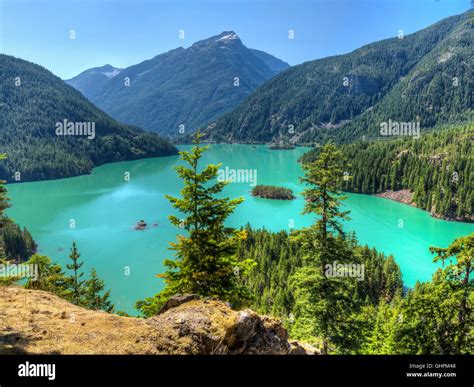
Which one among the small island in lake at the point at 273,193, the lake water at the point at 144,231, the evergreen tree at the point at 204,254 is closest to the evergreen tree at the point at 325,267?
the evergreen tree at the point at 204,254

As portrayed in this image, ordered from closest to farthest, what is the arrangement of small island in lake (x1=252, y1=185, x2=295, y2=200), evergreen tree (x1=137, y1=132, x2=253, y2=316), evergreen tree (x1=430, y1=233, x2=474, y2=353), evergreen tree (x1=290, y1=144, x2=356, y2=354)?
evergreen tree (x1=430, y1=233, x2=474, y2=353)
evergreen tree (x1=137, y1=132, x2=253, y2=316)
evergreen tree (x1=290, y1=144, x2=356, y2=354)
small island in lake (x1=252, y1=185, x2=295, y2=200)

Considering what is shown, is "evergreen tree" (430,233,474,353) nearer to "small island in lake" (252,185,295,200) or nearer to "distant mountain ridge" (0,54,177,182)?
"small island in lake" (252,185,295,200)

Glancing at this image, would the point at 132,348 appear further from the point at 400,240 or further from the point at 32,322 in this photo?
the point at 400,240

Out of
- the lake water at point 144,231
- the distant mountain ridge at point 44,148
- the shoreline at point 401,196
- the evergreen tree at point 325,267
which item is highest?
the distant mountain ridge at point 44,148

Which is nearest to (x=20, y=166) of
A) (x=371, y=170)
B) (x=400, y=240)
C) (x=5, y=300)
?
(x=371, y=170)

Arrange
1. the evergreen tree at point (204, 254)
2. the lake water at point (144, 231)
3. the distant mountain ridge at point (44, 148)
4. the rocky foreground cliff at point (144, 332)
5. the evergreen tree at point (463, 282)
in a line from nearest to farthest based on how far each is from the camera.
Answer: the rocky foreground cliff at point (144, 332) < the evergreen tree at point (463, 282) < the evergreen tree at point (204, 254) < the lake water at point (144, 231) < the distant mountain ridge at point (44, 148)

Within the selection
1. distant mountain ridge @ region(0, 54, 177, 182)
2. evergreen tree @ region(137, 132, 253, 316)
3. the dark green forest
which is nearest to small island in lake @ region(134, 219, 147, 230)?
the dark green forest

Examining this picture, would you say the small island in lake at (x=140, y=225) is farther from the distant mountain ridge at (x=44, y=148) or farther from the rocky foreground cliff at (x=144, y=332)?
the distant mountain ridge at (x=44, y=148)
